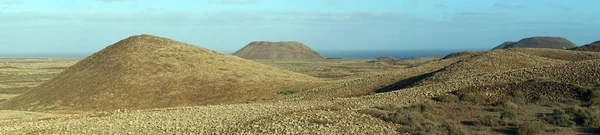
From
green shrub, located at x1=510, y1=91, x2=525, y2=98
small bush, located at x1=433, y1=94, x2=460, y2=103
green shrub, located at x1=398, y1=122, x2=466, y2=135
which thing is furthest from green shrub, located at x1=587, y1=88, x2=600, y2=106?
green shrub, located at x1=398, y1=122, x2=466, y2=135

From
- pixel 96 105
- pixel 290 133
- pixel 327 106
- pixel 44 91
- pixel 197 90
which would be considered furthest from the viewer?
pixel 44 91

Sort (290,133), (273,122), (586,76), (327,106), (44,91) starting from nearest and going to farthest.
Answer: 1. (290,133)
2. (273,122)
3. (327,106)
4. (586,76)
5. (44,91)

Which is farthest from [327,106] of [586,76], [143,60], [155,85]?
[143,60]

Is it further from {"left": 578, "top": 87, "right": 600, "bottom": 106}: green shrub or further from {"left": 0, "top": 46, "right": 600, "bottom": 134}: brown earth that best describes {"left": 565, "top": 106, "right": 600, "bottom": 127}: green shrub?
{"left": 0, "top": 46, "right": 600, "bottom": 134}: brown earth

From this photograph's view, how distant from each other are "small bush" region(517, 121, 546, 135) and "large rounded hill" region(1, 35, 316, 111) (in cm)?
1977

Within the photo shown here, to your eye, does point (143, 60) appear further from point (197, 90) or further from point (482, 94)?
point (482, 94)

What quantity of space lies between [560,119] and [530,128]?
1.97 m

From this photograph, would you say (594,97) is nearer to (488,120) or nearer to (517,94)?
(517,94)

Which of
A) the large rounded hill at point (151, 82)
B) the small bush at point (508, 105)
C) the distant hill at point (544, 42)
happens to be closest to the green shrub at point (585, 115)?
the small bush at point (508, 105)

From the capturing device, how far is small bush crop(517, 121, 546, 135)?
15383 millimetres

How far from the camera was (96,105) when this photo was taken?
3369 centimetres

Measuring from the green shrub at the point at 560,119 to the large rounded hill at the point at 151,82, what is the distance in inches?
761

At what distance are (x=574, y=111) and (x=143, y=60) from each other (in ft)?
114

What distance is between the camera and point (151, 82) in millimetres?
38969
